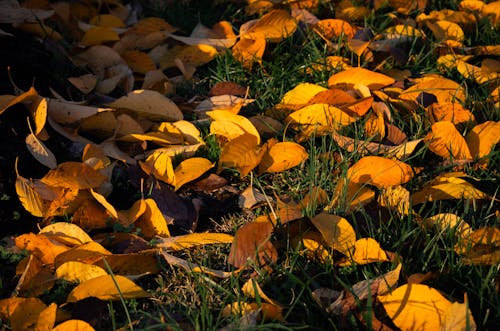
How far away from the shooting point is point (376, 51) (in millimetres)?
2906

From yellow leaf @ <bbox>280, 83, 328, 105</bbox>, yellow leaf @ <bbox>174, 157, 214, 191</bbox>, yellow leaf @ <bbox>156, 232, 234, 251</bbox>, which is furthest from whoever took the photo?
yellow leaf @ <bbox>280, 83, 328, 105</bbox>

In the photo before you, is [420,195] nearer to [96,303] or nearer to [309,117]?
[309,117]

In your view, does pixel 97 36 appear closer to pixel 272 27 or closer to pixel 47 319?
pixel 272 27

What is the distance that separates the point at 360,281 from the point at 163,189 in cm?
69

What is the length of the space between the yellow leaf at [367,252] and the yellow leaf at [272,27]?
52.0 inches

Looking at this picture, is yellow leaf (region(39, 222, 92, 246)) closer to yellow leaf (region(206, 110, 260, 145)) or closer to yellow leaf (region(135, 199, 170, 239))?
yellow leaf (region(135, 199, 170, 239))

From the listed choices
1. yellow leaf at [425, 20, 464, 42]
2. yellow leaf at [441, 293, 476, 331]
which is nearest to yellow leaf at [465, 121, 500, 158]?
yellow leaf at [425, 20, 464, 42]

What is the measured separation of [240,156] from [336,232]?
20.6 inches

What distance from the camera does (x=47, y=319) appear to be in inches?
66.2

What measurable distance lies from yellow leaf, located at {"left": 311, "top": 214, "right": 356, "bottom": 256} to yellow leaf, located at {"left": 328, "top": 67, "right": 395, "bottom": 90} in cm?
86

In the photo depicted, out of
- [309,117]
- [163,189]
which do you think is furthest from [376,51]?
[163,189]

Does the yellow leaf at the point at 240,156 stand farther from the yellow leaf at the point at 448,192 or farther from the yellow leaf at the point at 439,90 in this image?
the yellow leaf at the point at 439,90

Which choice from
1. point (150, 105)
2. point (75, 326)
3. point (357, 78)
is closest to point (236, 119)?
point (150, 105)

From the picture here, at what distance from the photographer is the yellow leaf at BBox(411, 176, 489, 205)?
2.09 m
